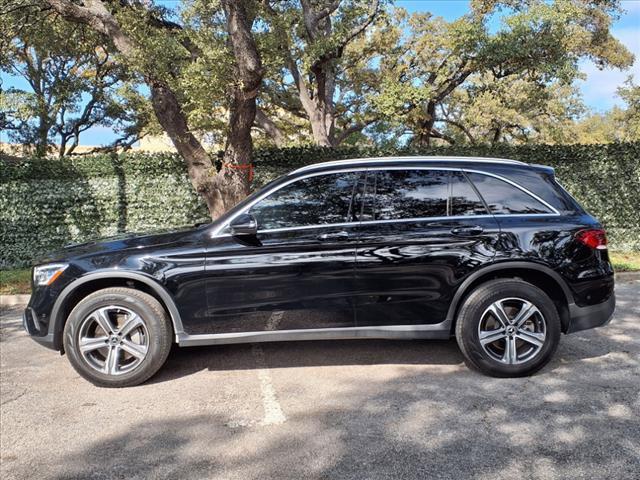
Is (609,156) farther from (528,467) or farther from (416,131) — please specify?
(528,467)

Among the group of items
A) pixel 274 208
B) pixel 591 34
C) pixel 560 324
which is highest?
pixel 591 34

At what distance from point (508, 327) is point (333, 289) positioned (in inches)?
56.7

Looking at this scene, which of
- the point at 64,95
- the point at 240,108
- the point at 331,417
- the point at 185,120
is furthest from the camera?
the point at 64,95

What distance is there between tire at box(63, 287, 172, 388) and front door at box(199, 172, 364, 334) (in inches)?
15.1

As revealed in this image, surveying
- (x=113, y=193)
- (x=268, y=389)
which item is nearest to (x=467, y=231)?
(x=268, y=389)

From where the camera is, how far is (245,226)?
3857mm

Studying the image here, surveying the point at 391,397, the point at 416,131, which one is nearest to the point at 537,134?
the point at 416,131

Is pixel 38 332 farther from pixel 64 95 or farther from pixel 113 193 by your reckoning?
pixel 64 95

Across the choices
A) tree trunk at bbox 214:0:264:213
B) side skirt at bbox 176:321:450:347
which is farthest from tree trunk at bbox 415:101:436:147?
side skirt at bbox 176:321:450:347

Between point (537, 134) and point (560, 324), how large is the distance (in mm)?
24099

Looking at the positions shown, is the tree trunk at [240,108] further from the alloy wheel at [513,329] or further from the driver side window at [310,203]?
the alloy wheel at [513,329]

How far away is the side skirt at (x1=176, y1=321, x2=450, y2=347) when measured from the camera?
13.1 feet

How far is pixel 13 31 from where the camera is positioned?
9.73 metres

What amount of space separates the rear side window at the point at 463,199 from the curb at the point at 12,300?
684 centimetres
